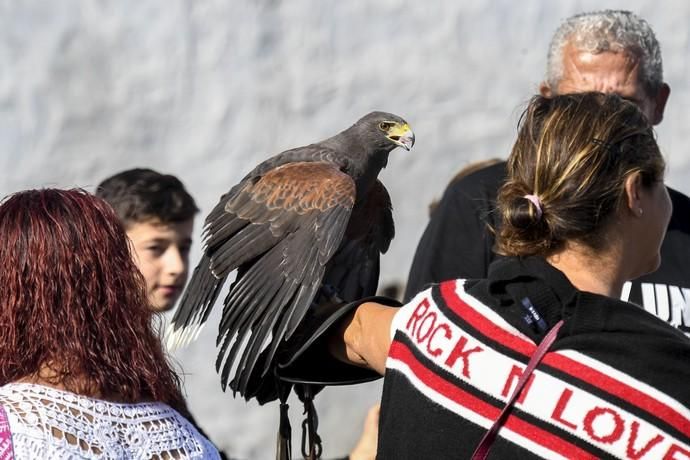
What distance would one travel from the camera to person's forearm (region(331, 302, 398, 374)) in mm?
2467

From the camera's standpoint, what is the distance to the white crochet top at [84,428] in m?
2.14

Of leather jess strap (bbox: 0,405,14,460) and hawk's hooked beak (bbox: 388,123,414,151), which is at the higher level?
hawk's hooked beak (bbox: 388,123,414,151)

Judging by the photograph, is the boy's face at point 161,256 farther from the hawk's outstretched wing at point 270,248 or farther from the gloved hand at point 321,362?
the gloved hand at point 321,362

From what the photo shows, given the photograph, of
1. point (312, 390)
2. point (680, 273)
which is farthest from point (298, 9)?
point (312, 390)

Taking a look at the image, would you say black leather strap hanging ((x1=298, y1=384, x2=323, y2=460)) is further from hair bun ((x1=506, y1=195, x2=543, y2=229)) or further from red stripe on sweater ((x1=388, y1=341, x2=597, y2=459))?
hair bun ((x1=506, y1=195, x2=543, y2=229))

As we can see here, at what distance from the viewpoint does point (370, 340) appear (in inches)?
98.5

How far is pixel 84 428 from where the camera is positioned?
2.20 meters

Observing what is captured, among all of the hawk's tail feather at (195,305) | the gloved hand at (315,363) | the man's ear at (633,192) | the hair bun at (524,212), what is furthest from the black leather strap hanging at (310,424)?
the hawk's tail feather at (195,305)

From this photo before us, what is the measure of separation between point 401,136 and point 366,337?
1914mm

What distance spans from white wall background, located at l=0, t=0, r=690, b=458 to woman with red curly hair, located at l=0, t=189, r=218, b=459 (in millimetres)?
2796

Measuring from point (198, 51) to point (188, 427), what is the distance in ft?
10.0

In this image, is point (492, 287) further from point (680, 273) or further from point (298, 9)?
point (298, 9)

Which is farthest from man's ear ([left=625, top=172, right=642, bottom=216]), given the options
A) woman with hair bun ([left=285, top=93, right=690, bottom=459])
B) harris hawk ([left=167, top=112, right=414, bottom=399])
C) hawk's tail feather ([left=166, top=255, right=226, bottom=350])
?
hawk's tail feather ([left=166, top=255, right=226, bottom=350])

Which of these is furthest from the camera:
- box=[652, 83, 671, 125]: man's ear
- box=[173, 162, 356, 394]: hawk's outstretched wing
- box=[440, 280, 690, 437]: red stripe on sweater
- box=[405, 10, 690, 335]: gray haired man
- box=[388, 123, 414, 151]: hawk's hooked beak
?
box=[388, 123, 414, 151]: hawk's hooked beak
